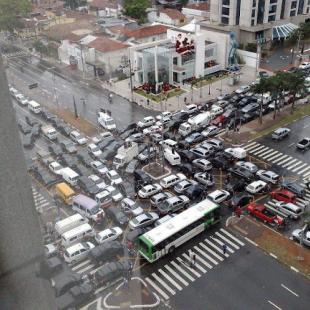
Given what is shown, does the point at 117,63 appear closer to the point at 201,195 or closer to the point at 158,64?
the point at 158,64

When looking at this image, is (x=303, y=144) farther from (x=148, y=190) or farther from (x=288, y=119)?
(x=148, y=190)

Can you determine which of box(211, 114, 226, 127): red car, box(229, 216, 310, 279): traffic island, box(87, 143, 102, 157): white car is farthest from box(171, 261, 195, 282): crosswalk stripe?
box(211, 114, 226, 127): red car

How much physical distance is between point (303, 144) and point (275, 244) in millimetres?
5240

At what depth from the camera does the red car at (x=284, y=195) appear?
34.1 feet

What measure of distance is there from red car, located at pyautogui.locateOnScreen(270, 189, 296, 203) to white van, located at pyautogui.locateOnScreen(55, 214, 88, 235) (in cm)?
507

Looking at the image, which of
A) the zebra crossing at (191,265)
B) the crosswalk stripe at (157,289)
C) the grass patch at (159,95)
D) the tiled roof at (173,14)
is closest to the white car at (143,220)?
the zebra crossing at (191,265)

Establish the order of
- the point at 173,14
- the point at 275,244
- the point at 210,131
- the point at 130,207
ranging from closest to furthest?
the point at 275,244, the point at 130,207, the point at 210,131, the point at 173,14

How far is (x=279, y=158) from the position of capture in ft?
41.5

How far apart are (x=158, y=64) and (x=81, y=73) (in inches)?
183

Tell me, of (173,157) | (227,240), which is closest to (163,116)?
(173,157)

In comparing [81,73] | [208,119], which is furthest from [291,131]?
[81,73]

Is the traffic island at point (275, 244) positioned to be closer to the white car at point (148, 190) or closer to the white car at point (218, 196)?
the white car at point (218, 196)

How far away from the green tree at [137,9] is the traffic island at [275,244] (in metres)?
22.1

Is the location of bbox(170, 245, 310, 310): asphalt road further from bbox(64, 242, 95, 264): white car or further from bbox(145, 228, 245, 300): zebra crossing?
bbox(64, 242, 95, 264): white car
